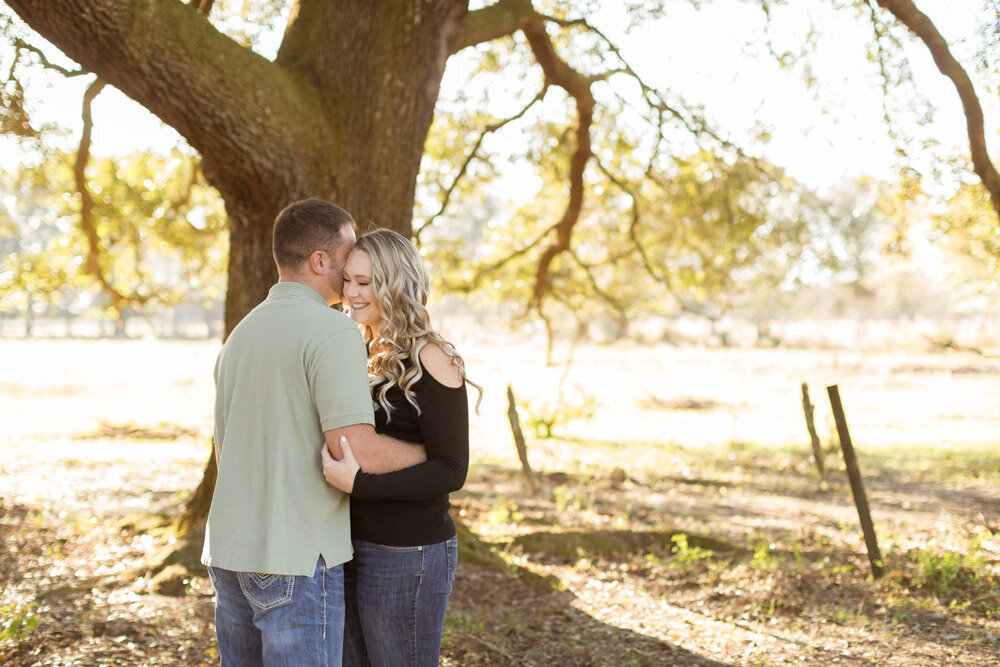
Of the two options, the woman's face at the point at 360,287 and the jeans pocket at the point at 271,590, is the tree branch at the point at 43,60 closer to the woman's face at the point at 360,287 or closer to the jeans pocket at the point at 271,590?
the woman's face at the point at 360,287

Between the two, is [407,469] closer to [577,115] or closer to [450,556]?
[450,556]

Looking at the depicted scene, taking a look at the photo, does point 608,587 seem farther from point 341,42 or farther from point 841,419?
point 341,42

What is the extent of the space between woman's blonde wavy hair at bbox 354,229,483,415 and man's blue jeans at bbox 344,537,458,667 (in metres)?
0.49

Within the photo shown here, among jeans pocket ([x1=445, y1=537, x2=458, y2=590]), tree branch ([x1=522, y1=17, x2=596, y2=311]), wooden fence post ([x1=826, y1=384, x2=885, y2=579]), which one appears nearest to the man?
jeans pocket ([x1=445, y1=537, x2=458, y2=590])

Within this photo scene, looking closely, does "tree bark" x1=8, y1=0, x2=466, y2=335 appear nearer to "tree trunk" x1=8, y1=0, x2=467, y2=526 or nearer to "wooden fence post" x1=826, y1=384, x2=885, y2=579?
"tree trunk" x1=8, y1=0, x2=467, y2=526

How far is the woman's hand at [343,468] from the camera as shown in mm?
2385

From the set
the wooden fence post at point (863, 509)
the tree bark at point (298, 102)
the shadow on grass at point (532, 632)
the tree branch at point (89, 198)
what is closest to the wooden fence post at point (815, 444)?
the wooden fence post at point (863, 509)

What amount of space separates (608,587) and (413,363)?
4003 millimetres

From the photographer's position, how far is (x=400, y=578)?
261cm

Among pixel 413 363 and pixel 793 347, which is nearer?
pixel 413 363

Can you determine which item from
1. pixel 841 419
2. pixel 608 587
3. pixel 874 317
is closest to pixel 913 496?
pixel 841 419

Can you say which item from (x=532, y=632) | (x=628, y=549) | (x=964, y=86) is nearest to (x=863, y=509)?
(x=628, y=549)

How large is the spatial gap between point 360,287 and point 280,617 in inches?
41.5

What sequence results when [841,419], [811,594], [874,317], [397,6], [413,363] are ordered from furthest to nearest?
[874,317], [841,419], [811,594], [397,6], [413,363]
